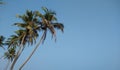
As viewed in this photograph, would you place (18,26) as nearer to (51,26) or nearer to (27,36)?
(27,36)

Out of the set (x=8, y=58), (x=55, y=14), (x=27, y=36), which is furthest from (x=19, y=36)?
(x=8, y=58)

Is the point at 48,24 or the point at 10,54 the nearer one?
the point at 48,24

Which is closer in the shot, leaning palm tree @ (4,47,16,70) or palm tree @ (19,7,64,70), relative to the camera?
palm tree @ (19,7,64,70)

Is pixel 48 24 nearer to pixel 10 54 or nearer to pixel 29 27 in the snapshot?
pixel 29 27

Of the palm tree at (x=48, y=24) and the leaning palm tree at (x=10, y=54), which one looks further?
the leaning palm tree at (x=10, y=54)

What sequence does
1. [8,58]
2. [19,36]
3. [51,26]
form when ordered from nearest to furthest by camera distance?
[51,26]
[19,36]
[8,58]

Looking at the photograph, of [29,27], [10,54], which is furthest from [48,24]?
[10,54]

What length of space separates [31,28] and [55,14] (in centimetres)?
439

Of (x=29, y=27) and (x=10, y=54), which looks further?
(x=10, y=54)

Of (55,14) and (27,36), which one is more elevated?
(55,14)

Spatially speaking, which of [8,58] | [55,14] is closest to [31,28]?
[55,14]

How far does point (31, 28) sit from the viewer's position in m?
37.6

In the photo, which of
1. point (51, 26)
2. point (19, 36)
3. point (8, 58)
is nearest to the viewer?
point (51, 26)

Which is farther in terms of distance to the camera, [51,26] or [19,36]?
[19,36]
